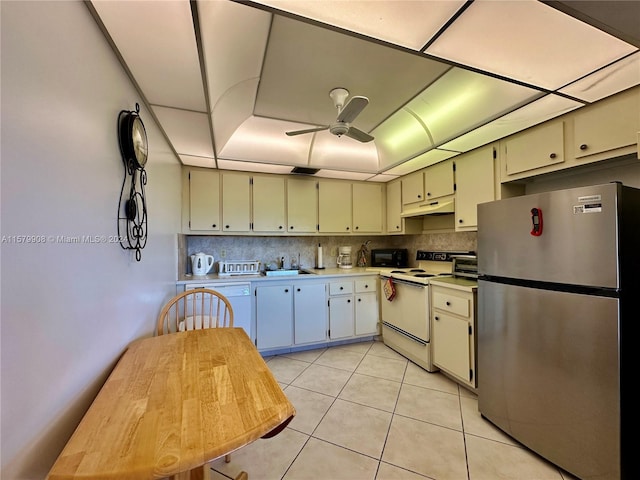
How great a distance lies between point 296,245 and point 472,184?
7.40 feet

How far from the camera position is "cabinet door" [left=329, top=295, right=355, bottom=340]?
10.4 feet

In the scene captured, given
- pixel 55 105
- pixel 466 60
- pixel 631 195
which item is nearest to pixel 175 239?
pixel 55 105

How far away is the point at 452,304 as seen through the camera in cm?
233

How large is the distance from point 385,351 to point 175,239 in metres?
2.66

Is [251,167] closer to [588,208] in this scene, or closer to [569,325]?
[588,208]

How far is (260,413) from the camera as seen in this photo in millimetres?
818

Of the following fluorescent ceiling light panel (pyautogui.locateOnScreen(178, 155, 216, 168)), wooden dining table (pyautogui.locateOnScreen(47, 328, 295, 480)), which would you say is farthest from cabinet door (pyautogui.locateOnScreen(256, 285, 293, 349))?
wooden dining table (pyautogui.locateOnScreen(47, 328, 295, 480))

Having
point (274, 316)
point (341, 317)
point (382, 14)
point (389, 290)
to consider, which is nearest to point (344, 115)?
point (382, 14)

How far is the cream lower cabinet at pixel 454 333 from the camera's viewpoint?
216 centimetres

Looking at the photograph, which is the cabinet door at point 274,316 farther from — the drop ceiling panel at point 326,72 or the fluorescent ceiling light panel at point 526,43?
the fluorescent ceiling light panel at point 526,43

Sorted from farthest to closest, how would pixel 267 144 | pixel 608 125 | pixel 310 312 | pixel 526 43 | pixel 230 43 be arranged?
pixel 310 312 < pixel 267 144 < pixel 608 125 < pixel 230 43 < pixel 526 43

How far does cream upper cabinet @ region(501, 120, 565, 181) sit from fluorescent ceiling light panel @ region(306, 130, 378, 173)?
137 cm

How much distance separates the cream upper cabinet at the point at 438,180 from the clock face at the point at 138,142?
2.70 metres

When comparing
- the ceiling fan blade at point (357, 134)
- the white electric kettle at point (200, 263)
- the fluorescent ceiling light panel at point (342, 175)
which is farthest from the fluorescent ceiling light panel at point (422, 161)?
the white electric kettle at point (200, 263)
